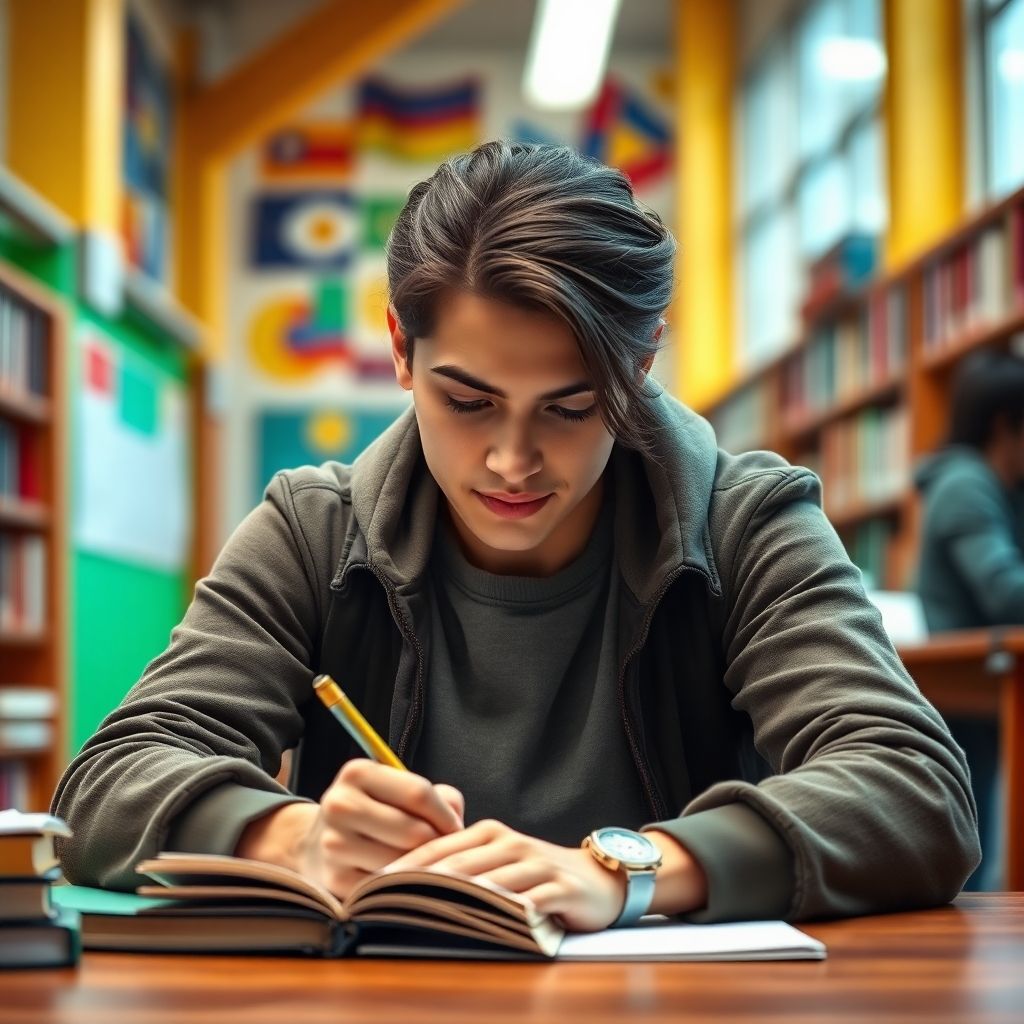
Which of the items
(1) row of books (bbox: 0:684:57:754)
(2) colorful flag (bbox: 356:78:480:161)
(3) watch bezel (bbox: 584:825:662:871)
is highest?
(2) colorful flag (bbox: 356:78:480:161)

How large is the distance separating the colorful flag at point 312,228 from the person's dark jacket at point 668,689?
7515mm

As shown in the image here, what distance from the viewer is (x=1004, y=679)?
2.80 metres

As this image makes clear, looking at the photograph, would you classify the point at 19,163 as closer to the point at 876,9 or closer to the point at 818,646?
the point at 876,9

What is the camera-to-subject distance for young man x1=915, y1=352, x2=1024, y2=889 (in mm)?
3350

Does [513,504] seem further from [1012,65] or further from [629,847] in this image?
[1012,65]

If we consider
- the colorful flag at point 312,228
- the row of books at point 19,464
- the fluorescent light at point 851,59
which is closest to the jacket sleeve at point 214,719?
the row of books at point 19,464

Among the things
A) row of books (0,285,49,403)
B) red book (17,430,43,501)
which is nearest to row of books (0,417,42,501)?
red book (17,430,43,501)

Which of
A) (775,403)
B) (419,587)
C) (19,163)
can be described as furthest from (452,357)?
(775,403)

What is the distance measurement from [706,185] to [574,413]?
25.1 feet

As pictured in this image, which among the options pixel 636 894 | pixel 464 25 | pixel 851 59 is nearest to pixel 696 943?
pixel 636 894

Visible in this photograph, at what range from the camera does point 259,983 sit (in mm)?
802

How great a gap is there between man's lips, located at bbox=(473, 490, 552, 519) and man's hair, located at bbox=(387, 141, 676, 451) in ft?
0.30

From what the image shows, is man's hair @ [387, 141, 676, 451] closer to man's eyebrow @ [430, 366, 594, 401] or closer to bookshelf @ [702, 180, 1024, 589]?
man's eyebrow @ [430, 366, 594, 401]

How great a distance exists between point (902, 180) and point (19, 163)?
3404 mm
